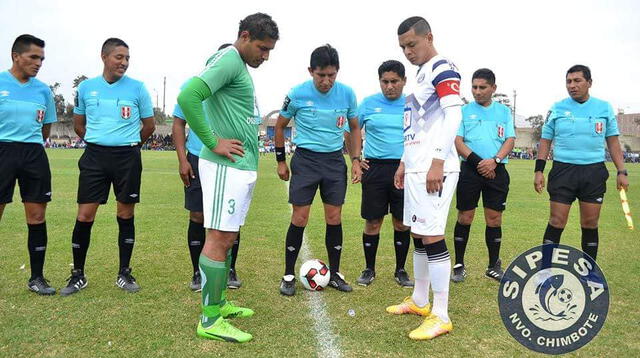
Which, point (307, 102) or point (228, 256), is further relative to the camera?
point (307, 102)

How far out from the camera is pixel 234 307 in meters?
4.37

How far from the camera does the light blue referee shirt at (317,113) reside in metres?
5.19

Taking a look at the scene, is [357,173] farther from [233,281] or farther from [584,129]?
[584,129]

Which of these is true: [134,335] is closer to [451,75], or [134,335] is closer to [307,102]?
[307,102]

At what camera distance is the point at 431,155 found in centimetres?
402

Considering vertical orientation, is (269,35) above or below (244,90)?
above

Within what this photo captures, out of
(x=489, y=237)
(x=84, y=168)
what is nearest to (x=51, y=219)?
(x=84, y=168)

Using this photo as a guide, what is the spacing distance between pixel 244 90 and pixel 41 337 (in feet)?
8.61

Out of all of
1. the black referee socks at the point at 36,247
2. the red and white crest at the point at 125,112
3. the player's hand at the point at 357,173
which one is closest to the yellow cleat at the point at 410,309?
the player's hand at the point at 357,173

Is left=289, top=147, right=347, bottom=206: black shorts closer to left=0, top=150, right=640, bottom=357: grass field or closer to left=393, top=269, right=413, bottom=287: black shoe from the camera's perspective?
left=0, top=150, right=640, bottom=357: grass field

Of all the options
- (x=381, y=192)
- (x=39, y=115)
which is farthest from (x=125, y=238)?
(x=381, y=192)

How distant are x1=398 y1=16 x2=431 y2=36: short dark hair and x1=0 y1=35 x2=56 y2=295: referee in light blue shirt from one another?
3821 millimetres

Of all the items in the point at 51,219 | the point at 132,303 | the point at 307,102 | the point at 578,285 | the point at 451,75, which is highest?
the point at 451,75

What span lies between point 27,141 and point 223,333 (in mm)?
3042
